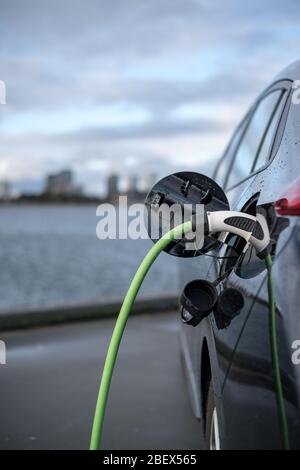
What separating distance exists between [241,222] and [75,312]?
560 centimetres

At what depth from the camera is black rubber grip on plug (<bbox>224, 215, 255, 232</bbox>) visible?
186 cm

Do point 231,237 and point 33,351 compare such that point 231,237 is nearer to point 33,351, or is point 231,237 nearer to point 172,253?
point 172,253

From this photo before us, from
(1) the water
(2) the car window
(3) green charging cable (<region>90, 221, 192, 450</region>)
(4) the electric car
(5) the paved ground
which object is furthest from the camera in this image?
(1) the water

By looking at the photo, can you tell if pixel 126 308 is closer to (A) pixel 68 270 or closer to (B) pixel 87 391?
(B) pixel 87 391

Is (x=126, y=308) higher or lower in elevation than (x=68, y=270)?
lower

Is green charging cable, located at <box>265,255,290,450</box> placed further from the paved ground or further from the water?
the water

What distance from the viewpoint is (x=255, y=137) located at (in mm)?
3217

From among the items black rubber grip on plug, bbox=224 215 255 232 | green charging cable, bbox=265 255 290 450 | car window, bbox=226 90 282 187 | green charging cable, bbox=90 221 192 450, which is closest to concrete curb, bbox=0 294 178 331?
car window, bbox=226 90 282 187

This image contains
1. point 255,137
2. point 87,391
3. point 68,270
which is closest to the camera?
point 255,137

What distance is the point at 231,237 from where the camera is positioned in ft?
6.89

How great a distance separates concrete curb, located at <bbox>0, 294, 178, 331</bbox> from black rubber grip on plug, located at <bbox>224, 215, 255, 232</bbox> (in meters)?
5.28

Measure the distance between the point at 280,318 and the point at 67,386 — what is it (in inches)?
137

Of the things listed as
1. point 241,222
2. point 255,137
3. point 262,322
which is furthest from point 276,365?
point 255,137
